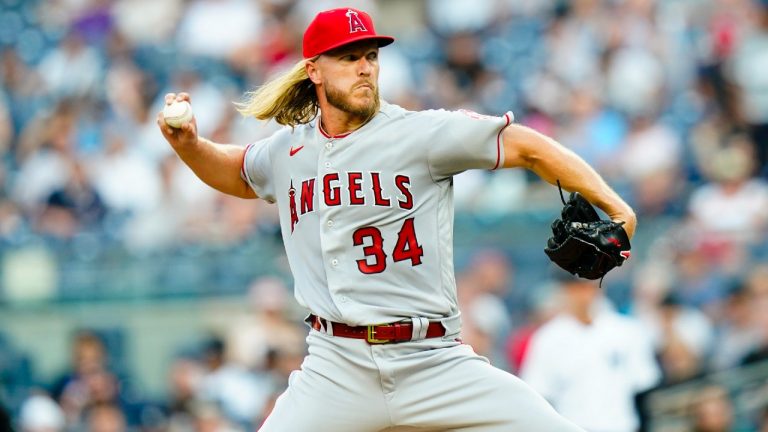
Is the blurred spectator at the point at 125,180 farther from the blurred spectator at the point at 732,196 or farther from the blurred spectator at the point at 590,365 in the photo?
the blurred spectator at the point at 590,365

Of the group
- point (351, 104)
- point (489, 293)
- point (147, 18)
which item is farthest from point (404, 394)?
point (147, 18)

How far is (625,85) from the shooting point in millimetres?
11570

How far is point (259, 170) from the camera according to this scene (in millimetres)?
5121

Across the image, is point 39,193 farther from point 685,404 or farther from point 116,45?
point 685,404

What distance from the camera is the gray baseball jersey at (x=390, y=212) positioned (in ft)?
15.4

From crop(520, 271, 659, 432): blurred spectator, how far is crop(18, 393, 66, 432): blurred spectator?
11.4ft

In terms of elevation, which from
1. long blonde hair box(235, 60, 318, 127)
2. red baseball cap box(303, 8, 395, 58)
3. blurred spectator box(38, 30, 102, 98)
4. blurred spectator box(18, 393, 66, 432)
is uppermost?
blurred spectator box(38, 30, 102, 98)

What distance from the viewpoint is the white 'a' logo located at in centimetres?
479

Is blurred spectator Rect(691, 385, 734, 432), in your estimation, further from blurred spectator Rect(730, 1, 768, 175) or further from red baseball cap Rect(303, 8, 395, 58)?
red baseball cap Rect(303, 8, 395, 58)

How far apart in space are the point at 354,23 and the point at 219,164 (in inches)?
30.3

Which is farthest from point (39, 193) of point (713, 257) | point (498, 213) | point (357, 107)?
point (357, 107)

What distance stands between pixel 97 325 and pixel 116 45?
409 centimetres

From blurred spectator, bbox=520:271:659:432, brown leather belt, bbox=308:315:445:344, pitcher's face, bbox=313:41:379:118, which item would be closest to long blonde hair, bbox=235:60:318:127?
pitcher's face, bbox=313:41:379:118

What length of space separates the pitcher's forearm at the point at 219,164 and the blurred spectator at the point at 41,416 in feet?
14.8
